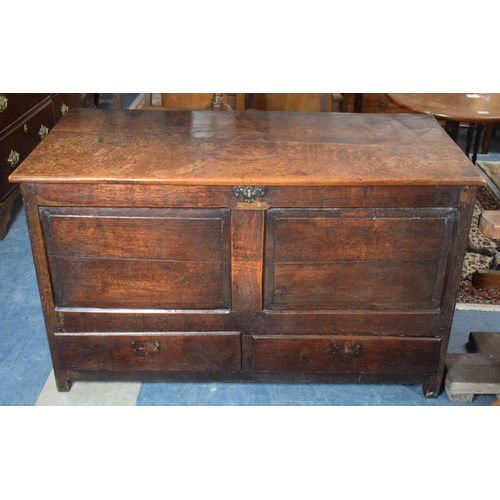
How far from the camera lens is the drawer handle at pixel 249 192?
1847 millimetres

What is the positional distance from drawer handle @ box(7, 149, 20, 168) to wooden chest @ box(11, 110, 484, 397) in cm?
120

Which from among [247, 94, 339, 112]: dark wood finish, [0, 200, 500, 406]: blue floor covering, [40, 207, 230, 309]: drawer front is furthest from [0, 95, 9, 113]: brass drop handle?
[247, 94, 339, 112]: dark wood finish

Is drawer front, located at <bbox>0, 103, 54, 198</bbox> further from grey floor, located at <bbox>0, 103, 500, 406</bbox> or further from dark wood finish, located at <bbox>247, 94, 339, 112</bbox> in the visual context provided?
dark wood finish, located at <bbox>247, 94, 339, 112</bbox>

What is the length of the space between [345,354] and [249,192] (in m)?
0.72

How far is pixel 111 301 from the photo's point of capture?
6.79 feet

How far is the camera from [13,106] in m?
3.29

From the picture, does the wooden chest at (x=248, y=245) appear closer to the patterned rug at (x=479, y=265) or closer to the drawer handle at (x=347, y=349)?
the drawer handle at (x=347, y=349)

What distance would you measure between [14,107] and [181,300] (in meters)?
1.89

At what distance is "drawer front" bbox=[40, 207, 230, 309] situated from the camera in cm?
191

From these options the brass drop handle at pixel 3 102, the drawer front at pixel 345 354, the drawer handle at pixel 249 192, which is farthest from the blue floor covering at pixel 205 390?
the brass drop handle at pixel 3 102

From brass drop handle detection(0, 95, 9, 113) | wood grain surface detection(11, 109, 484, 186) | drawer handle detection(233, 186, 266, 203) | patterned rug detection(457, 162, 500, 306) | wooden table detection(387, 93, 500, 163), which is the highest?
wood grain surface detection(11, 109, 484, 186)

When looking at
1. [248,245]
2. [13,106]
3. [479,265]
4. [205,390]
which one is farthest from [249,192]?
[13,106]

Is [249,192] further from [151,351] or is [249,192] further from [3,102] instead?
[3,102]

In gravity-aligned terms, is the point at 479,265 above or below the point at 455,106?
below
